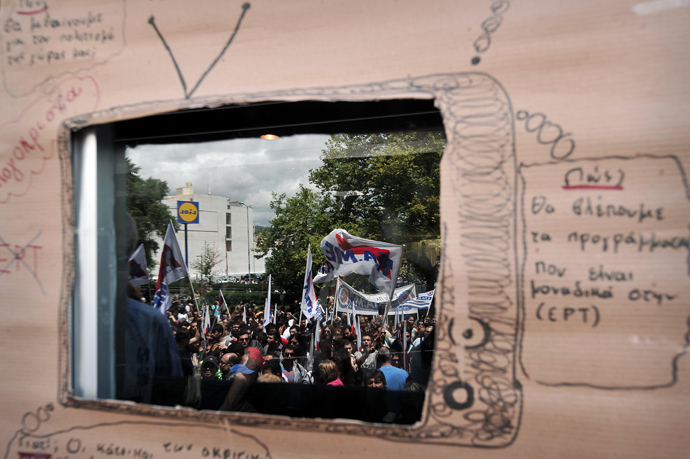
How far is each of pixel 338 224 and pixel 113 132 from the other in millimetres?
19821

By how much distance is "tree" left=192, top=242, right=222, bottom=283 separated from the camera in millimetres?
22281

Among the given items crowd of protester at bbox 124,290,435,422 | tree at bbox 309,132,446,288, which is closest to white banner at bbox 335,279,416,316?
crowd of protester at bbox 124,290,435,422

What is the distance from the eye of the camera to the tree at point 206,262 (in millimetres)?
22281

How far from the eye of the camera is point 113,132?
1.85 metres

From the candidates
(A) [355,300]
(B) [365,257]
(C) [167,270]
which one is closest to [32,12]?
(C) [167,270]

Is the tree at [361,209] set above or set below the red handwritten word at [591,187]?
above

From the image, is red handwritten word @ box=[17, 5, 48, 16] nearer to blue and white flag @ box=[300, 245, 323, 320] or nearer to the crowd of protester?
the crowd of protester

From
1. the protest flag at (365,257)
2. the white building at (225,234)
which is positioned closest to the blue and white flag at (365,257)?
the protest flag at (365,257)

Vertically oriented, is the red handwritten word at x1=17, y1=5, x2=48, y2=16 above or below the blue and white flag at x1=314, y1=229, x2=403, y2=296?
above

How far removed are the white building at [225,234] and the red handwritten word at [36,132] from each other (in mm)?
20761

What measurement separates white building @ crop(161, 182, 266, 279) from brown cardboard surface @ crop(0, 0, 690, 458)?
21193mm

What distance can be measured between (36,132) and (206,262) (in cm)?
2178

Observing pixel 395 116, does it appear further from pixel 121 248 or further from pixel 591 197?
pixel 121 248

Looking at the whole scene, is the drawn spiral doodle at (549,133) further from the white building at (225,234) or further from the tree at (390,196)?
the white building at (225,234)
